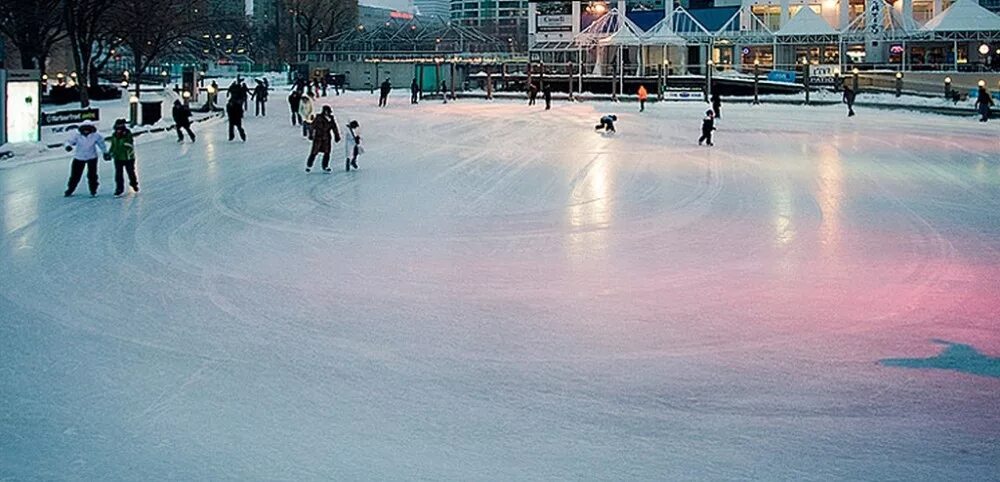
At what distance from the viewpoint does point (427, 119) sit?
35188 millimetres

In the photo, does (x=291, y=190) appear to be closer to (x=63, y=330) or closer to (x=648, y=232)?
(x=648, y=232)

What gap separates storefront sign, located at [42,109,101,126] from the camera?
23.7 meters

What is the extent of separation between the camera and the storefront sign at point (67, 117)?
23.7 meters

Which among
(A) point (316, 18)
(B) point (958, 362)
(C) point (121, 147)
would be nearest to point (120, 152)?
(C) point (121, 147)

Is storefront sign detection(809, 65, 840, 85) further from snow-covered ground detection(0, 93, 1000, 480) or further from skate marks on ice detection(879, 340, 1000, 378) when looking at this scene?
skate marks on ice detection(879, 340, 1000, 378)

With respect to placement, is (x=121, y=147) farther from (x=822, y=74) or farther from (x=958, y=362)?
(x=822, y=74)

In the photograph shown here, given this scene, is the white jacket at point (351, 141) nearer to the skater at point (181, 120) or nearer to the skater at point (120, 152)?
the skater at point (120, 152)

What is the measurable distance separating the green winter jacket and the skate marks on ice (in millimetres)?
11445

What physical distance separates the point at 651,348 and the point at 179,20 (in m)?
54.5

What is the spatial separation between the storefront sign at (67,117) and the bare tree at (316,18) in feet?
Result: 191

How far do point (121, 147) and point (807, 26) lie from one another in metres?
45.7

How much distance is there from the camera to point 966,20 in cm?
5100

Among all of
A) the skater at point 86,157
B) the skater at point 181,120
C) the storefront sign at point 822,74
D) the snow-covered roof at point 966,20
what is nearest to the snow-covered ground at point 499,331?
the skater at point 86,157

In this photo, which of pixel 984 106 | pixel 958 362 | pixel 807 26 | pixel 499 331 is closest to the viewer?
pixel 958 362
